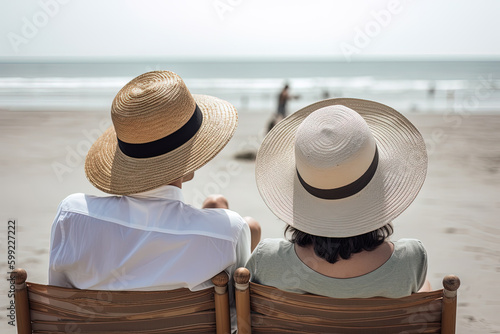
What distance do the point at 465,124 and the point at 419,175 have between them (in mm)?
10590

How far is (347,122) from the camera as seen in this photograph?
1.58 metres

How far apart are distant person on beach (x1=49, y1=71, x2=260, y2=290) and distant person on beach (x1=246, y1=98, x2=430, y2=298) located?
0.19 metres

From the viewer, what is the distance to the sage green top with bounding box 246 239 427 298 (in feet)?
4.95

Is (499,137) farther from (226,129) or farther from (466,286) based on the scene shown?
(226,129)

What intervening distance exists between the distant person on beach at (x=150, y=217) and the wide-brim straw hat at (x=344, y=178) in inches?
9.3

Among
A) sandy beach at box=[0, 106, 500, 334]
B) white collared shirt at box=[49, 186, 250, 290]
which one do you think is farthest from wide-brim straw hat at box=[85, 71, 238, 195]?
sandy beach at box=[0, 106, 500, 334]

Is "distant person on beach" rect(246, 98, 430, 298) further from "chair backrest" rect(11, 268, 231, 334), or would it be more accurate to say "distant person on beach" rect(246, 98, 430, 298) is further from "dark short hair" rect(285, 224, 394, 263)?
"chair backrest" rect(11, 268, 231, 334)

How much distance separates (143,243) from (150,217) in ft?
0.32

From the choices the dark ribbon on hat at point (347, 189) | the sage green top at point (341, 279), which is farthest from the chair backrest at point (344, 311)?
the dark ribbon on hat at point (347, 189)

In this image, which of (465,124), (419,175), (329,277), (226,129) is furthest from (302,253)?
(465,124)

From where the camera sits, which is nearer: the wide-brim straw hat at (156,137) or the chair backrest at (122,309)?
the chair backrest at (122,309)

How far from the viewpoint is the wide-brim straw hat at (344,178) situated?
155cm

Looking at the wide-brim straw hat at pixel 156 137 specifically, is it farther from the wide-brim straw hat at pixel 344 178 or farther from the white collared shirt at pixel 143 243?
the wide-brim straw hat at pixel 344 178

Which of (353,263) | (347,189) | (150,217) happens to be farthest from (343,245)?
(150,217)
